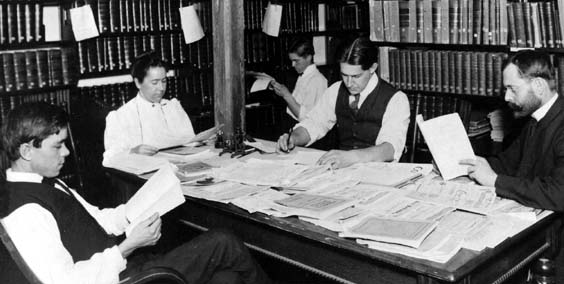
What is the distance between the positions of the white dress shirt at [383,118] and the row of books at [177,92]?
1515 millimetres

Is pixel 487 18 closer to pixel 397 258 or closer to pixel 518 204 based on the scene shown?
pixel 518 204

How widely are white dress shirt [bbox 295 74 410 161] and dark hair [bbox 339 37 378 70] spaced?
0.17m

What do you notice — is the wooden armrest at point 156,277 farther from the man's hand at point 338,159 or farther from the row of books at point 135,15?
the row of books at point 135,15

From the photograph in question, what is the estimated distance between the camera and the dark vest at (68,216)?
1.71 meters

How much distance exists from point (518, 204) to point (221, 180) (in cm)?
114

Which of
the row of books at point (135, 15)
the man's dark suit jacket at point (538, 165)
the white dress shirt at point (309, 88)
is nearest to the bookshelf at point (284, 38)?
the white dress shirt at point (309, 88)

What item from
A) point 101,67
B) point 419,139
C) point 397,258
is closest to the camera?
point 397,258

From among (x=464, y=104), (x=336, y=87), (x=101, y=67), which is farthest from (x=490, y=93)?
(x=101, y=67)

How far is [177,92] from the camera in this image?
14.9 ft

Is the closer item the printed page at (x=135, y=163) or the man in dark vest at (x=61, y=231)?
the man in dark vest at (x=61, y=231)

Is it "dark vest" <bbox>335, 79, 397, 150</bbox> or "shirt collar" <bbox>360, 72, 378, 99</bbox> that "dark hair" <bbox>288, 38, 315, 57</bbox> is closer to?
"dark vest" <bbox>335, 79, 397, 150</bbox>

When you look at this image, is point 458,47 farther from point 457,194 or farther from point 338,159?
point 457,194

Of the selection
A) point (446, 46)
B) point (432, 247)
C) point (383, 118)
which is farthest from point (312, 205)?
point (446, 46)

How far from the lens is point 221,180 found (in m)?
2.42
